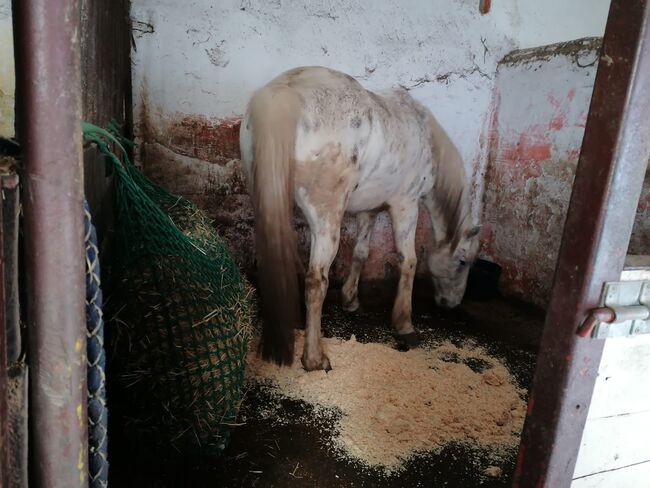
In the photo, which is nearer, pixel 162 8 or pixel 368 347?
pixel 368 347

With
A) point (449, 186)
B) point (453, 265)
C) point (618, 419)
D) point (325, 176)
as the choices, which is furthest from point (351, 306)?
point (618, 419)

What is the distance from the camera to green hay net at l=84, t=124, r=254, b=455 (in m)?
1.72

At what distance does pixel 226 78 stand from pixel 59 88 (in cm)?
308

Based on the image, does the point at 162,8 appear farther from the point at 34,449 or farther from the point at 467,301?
the point at 467,301

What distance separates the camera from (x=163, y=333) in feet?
5.74

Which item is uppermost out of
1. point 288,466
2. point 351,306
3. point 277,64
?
point 277,64

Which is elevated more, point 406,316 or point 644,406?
point 644,406

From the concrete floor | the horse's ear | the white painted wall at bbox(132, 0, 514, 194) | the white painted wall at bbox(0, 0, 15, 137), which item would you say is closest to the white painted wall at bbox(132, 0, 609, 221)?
the white painted wall at bbox(132, 0, 514, 194)

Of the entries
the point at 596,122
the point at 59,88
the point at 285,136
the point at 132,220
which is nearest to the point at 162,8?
the point at 285,136

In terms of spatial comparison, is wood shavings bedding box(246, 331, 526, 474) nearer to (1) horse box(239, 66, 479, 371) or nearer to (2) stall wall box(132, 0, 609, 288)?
(1) horse box(239, 66, 479, 371)

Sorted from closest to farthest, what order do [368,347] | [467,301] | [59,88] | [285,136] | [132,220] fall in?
1. [59,88]
2. [132,220]
3. [285,136]
4. [368,347]
5. [467,301]

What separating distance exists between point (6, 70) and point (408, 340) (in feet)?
10.6

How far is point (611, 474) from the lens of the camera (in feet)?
4.00

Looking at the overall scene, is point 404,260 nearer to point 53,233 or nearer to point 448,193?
point 448,193
